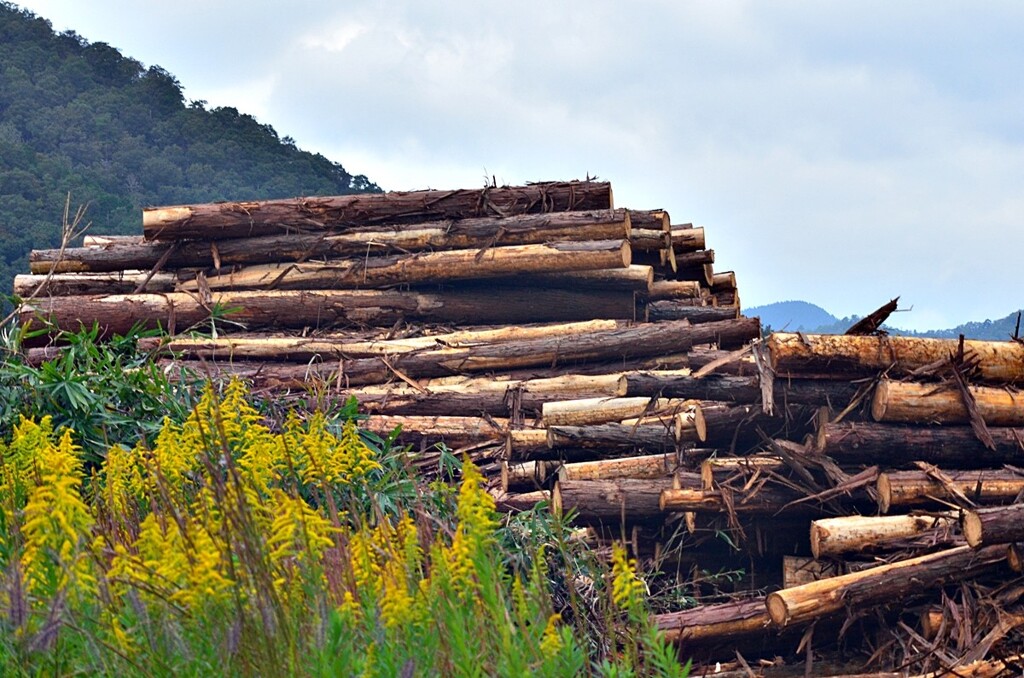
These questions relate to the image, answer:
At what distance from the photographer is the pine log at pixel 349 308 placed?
11945 millimetres

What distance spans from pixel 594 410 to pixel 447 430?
1.25 m

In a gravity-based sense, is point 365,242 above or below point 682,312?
above

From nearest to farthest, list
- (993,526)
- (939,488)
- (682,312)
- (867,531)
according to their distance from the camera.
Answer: (993,526) < (867,531) < (939,488) < (682,312)

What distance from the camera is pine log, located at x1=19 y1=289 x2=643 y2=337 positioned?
470 inches

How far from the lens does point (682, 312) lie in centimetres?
1319

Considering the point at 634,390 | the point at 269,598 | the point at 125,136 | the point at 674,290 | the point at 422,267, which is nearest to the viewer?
the point at 269,598

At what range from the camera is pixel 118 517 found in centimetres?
432

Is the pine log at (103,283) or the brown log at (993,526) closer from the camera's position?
the brown log at (993,526)

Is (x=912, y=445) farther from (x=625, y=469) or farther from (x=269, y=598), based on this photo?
(x=269, y=598)

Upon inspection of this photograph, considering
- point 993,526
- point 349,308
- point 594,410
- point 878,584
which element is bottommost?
point 878,584

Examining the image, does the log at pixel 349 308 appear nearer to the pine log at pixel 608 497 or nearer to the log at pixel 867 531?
the pine log at pixel 608 497

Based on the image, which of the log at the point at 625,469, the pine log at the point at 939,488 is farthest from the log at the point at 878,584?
the log at the point at 625,469

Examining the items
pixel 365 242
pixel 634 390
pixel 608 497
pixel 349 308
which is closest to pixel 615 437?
pixel 634 390

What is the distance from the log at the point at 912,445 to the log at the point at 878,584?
0.95 metres
